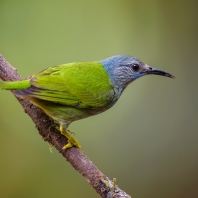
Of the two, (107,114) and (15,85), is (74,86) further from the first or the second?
(107,114)

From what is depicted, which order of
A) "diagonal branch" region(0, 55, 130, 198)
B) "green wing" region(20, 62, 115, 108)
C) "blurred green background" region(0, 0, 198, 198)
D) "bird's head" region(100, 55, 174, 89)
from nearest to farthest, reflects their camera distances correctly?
1. "diagonal branch" region(0, 55, 130, 198)
2. "green wing" region(20, 62, 115, 108)
3. "bird's head" region(100, 55, 174, 89)
4. "blurred green background" region(0, 0, 198, 198)

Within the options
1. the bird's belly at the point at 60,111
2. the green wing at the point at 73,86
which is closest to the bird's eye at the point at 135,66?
the green wing at the point at 73,86

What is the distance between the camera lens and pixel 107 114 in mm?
6125

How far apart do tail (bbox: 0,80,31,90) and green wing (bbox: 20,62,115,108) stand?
0.05 m

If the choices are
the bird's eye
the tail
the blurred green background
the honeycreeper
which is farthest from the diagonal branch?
the blurred green background

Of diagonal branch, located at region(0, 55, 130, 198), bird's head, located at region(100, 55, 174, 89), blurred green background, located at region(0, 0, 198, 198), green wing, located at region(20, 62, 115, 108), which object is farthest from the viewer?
blurred green background, located at region(0, 0, 198, 198)

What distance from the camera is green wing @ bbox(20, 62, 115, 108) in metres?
3.20

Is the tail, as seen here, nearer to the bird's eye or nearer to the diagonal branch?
the diagonal branch

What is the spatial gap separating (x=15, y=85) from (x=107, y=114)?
10.5 ft

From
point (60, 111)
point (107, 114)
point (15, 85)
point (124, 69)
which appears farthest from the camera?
point (107, 114)

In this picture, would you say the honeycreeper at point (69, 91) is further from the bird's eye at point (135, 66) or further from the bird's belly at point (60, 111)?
the bird's eye at point (135, 66)

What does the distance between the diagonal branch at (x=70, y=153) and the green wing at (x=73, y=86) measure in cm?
26

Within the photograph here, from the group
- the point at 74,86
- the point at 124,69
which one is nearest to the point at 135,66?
the point at 124,69

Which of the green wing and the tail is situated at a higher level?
the tail
